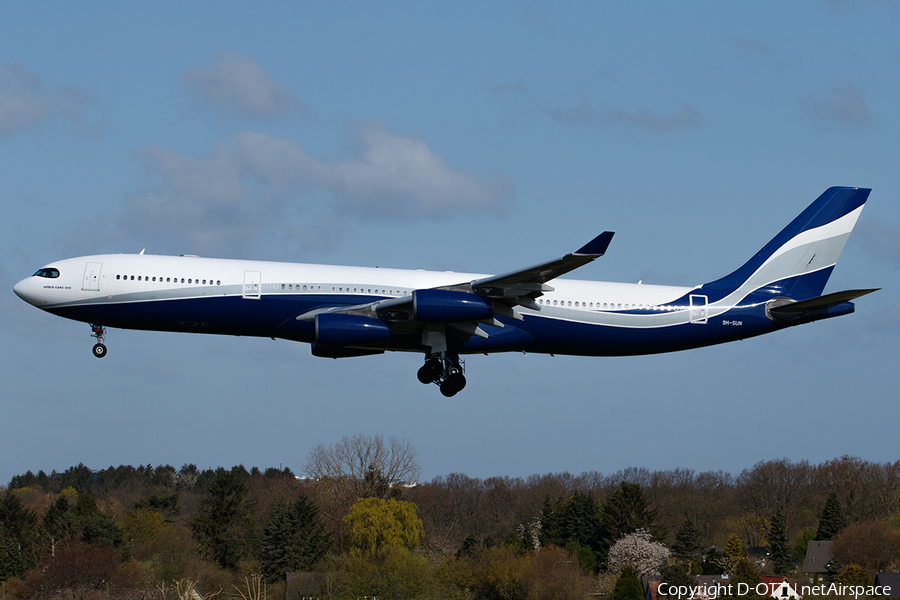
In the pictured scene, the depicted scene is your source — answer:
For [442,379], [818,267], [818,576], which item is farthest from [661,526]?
[442,379]

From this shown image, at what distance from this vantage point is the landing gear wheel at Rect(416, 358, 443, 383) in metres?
36.9

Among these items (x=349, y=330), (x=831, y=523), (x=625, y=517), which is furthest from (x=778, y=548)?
(x=349, y=330)

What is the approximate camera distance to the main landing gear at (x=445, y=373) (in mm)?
36688

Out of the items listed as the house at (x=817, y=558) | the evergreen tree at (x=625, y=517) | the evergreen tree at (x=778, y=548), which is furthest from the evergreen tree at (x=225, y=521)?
the house at (x=817, y=558)

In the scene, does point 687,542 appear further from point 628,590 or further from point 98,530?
point 98,530

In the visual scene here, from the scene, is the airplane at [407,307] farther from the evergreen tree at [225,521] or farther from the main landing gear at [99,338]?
the evergreen tree at [225,521]

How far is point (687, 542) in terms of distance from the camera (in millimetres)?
92125

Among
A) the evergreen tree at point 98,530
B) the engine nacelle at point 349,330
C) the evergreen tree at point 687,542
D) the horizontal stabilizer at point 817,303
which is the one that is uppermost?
the horizontal stabilizer at point 817,303

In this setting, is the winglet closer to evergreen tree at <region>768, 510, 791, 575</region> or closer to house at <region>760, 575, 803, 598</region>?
house at <region>760, 575, 803, 598</region>

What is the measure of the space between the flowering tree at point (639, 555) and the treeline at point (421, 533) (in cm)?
60

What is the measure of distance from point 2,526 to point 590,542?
58534 millimetres

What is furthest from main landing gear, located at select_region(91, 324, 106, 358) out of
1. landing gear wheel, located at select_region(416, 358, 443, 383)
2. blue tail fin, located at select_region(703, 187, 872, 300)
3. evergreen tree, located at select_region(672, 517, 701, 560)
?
evergreen tree, located at select_region(672, 517, 701, 560)

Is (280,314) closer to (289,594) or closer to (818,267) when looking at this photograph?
(818,267)

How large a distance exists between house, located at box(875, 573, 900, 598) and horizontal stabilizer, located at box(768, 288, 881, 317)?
144ft
